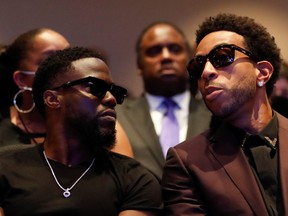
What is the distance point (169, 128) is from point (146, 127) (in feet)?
0.45

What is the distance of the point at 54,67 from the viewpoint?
204 cm

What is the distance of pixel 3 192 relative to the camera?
182cm

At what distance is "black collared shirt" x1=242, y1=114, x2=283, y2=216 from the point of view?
1.80 m

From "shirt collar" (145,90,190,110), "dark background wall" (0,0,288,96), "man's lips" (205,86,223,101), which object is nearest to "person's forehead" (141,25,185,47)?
"dark background wall" (0,0,288,96)

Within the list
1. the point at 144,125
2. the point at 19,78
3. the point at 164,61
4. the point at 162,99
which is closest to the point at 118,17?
the point at 164,61

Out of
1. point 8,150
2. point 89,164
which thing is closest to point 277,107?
point 89,164

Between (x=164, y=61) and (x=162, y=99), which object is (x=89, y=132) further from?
(x=164, y=61)

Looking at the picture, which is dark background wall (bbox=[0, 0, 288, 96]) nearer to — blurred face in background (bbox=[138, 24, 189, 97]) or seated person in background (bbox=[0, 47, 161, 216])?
blurred face in background (bbox=[138, 24, 189, 97])

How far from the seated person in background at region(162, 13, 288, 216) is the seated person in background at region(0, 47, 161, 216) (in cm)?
18

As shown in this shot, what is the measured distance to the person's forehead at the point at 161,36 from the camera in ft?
10.3

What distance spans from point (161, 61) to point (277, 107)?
0.81 metres

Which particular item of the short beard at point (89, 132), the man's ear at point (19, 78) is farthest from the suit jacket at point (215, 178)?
the man's ear at point (19, 78)

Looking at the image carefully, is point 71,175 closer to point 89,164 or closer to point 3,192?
point 89,164

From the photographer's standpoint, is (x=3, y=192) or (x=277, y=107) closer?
(x=3, y=192)
